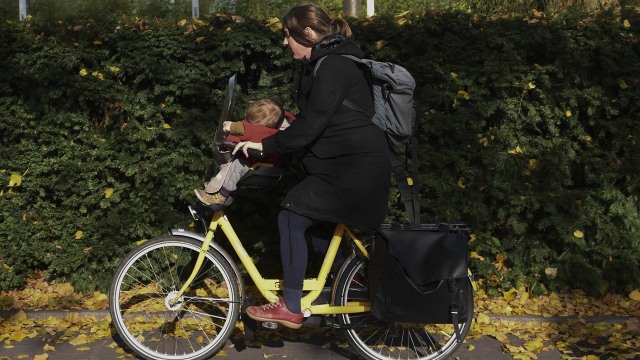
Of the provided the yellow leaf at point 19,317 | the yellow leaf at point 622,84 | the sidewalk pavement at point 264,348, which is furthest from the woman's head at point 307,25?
the yellow leaf at point 19,317

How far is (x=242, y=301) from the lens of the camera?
→ 460cm

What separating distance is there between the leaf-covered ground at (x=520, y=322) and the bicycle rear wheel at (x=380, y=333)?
0.35 metres

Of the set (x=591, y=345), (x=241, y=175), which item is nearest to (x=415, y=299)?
(x=241, y=175)

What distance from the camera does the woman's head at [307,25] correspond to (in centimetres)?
406

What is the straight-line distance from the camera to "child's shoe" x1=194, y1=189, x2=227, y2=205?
445cm

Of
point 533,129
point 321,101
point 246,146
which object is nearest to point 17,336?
point 246,146

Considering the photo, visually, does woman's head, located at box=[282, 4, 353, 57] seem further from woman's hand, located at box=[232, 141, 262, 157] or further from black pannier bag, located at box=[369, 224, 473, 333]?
black pannier bag, located at box=[369, 224, 473, 333]

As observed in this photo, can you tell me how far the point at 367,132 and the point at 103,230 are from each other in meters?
2.45

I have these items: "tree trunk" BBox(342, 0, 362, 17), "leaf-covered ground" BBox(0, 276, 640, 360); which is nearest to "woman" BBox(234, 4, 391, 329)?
"leaf-covered ground" BBox(0, 276, 640, 360)

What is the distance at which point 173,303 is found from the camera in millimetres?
4621

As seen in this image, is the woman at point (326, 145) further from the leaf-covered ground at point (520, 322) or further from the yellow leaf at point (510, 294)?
the yellow leaf at point (510, 294)

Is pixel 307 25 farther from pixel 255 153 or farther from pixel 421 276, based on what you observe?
pixel 421 276

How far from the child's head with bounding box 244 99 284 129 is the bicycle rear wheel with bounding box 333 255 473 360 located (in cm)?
86

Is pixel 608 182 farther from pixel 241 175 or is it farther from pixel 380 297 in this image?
pixel 241 175
